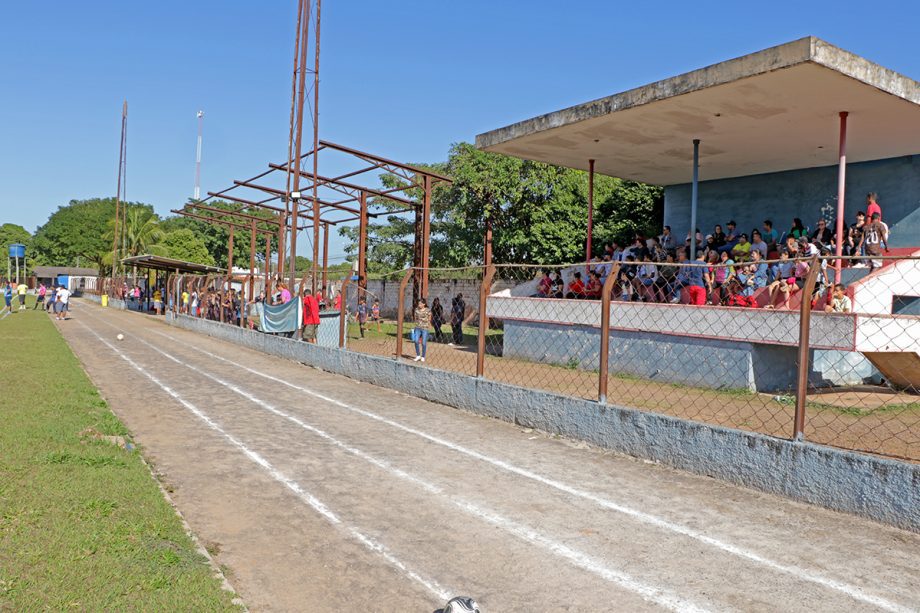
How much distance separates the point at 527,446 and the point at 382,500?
2673mm

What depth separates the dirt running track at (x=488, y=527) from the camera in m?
4.25

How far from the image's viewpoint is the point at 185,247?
2921 inches

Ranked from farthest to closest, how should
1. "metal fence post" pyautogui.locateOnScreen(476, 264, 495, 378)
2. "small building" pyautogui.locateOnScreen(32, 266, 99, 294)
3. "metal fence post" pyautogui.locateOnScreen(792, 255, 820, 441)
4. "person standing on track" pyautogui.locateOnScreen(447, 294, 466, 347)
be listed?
"small building" pyautogui.locateOnScreen(32, 266, 99, 294), "person standing on track" pyautogui.locateOnScreen(447, 294, 466, 347), "metal fence post" pyautogui.locateOnScreen(476, 264, 495, 378), "metal fence post" pyautogui.locateOnScreen(792, 255, 820, 441)

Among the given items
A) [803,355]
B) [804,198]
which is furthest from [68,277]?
[803,355]

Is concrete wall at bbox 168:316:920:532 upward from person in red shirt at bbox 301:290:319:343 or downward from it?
downward

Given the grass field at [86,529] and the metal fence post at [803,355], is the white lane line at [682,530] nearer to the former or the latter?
the metal fence post at [803,355]

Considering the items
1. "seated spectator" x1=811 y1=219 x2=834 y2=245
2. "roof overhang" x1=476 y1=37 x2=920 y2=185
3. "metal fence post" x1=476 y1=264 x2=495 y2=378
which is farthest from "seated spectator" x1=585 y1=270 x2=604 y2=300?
"metal fence post" x1=476 y1=264 x2=495 y2=378

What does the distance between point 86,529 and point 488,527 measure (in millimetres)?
Answer: 2803

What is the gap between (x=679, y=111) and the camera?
Result: 526 inches

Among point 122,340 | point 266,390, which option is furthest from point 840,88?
point 122,340

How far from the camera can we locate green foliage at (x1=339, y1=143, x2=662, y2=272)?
26750mm

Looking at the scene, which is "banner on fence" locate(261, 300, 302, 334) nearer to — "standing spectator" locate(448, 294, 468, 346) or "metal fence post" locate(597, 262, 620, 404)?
"standing spectator" locate(448, 294, 468, 346)

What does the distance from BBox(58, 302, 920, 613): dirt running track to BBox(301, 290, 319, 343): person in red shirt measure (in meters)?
8.72

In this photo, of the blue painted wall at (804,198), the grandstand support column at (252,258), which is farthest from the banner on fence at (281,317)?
the blue painted wall at (804,198)
